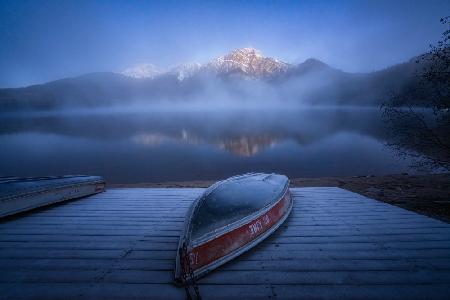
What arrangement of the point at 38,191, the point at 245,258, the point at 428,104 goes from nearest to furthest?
1. the point at 245,258
2. the point at 38,191
3. the point at 428,104

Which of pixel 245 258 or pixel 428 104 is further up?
pixel 428 104

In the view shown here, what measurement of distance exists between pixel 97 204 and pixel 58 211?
0.81 meters

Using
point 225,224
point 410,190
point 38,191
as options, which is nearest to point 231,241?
point 225,224

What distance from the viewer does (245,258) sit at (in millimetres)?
3779

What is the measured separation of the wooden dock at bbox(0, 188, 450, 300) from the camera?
10.0 ft

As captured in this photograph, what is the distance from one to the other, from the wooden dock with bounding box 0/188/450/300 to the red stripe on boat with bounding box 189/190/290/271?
0.17 metres

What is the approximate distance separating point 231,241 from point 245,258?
0.97 ft

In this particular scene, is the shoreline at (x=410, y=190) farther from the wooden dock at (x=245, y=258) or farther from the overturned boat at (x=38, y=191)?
the overturned boat at (x=38, y=191)

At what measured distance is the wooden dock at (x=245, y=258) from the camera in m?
3.06

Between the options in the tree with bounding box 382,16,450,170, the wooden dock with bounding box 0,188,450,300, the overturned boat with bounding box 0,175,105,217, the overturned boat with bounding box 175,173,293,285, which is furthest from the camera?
the tree with bounding box 382,16,450,170

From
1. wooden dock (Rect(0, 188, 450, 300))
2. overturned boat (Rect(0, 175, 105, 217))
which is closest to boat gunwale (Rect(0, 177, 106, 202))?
overturned boat (Rect(0, 175, 105, 217))

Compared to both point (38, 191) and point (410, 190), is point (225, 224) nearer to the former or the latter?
point (38, 191)

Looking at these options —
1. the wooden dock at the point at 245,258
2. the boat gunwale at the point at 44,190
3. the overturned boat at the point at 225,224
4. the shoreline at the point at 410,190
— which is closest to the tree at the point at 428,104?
the shoreline at the point at 410,190

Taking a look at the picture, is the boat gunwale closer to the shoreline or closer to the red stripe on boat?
the red stripe on boat
